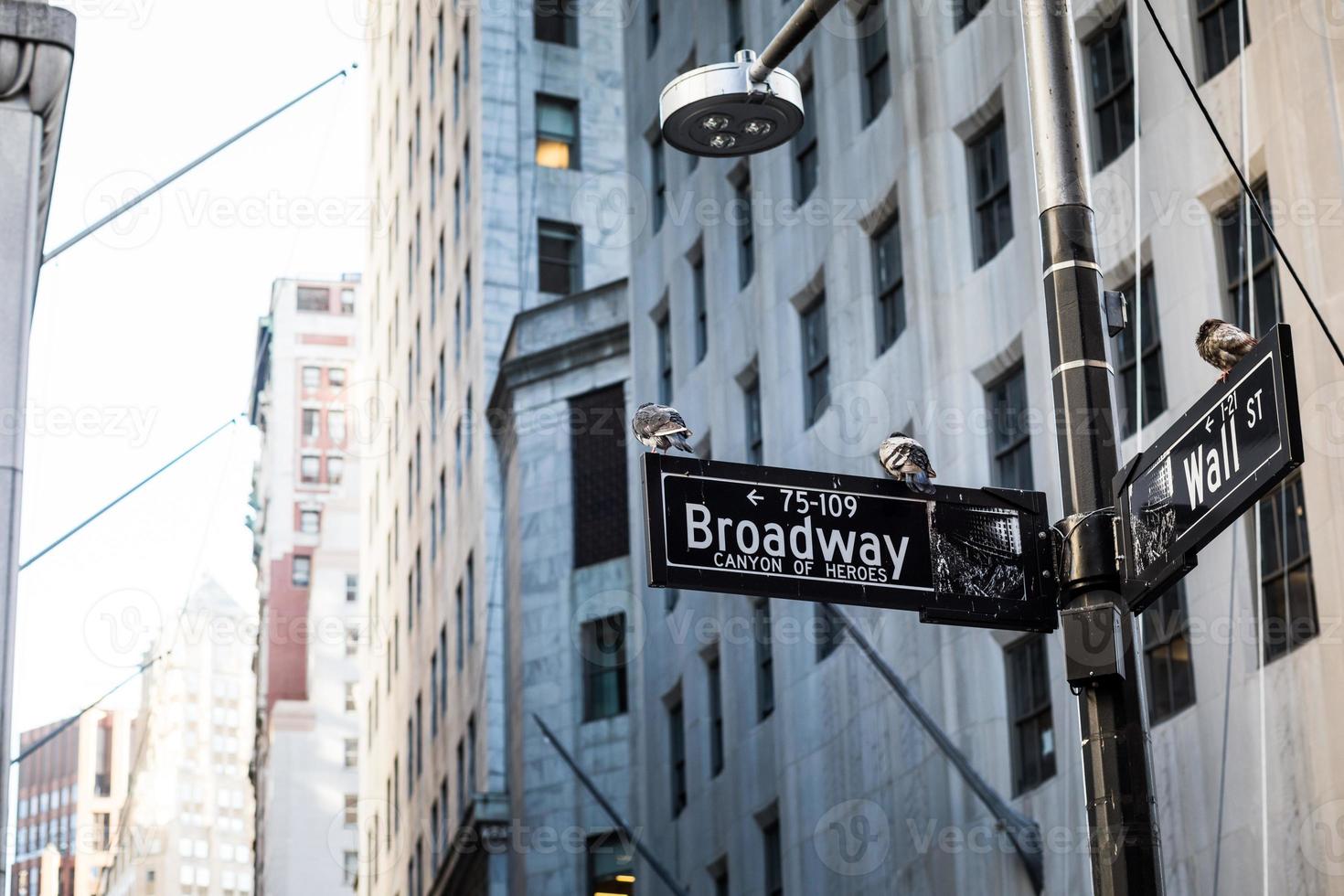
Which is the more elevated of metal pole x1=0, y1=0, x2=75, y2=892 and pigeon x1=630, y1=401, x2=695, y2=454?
metal pole x1=0, y1=0, x2=75, y2=892

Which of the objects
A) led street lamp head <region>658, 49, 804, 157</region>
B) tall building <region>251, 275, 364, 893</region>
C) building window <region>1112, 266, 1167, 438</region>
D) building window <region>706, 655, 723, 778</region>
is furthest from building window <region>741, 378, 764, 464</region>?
tall building <region>251, 275, 364, 893</region>

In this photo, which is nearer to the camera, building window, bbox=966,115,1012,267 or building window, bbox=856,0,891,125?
building window, bbox=966,115,1012,267

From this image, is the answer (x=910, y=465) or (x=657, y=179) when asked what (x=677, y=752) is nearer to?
(x=657, y=179)

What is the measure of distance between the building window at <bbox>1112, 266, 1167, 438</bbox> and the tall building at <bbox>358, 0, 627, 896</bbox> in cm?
2484

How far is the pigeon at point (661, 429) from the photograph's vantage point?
9586 millimetres

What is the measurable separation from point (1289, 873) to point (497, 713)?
34196mm

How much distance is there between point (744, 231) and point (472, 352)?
21.7 m

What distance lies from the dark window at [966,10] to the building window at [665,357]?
13597mm

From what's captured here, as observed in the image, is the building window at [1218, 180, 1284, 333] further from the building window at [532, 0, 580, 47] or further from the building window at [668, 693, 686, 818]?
the building window at [532, 0, 580, 47]

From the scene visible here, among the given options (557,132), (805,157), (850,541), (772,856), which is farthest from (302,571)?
(850,541)

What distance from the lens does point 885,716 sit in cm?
2959

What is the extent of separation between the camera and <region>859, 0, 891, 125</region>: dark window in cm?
3209

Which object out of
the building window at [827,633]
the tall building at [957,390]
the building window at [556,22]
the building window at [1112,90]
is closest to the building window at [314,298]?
the building window at [556,22]

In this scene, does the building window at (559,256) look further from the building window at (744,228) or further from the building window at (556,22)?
the building window at (744,228)
